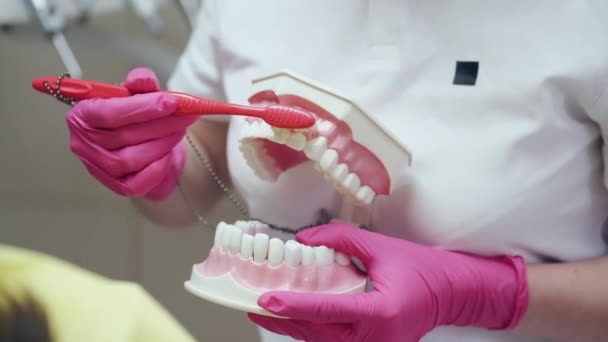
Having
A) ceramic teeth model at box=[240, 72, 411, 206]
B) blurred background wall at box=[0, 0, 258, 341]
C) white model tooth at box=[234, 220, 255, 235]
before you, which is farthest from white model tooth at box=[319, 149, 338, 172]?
blurred background wall at box=[0, 0, 258, 341]

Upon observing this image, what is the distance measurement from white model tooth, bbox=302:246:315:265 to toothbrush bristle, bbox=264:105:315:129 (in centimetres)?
11

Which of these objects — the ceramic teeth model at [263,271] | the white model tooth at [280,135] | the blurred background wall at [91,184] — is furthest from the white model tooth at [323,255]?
the blurred background wall at [91,184]

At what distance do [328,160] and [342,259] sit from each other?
0.30 feet

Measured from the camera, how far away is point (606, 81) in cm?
63

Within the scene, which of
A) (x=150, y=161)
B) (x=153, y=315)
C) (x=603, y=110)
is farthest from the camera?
(x=150, y=161)

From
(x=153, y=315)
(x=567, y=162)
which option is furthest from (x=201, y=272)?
(x=567, y=162)

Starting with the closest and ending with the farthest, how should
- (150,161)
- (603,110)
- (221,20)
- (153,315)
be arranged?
(153,315) → (603,110) → (150,161) → (221,20)

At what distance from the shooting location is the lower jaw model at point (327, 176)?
2.02ft

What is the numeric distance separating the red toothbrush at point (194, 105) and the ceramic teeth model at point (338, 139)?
17 millimetres

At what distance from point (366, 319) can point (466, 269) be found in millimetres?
138

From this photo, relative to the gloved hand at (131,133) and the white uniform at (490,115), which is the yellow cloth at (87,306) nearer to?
the gloved hand at (131,133)

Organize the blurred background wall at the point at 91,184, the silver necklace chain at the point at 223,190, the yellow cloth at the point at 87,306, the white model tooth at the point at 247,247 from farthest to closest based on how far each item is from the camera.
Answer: the blurred background wall at the point at 91,184 → the silver necklace chain at the point at 223,190 → the white model tooth at the point at 247,247 → the yellow cloth at the point at 87,306

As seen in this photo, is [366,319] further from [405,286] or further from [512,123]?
[512,123]

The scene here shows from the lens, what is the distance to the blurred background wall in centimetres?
115
